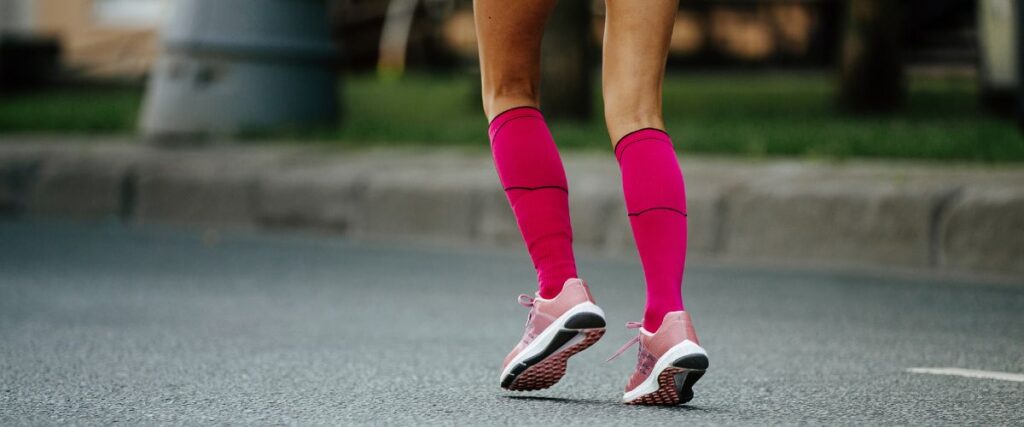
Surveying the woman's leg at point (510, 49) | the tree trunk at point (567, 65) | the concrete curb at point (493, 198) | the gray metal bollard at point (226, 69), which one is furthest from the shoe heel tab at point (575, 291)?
the tree trunk at point (567, 65)

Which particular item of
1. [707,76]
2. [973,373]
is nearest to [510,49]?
[973,373]

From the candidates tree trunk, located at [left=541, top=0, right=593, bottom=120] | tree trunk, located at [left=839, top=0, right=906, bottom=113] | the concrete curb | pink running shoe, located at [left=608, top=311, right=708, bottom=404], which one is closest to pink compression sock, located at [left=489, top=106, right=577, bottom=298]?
pink running shoe, located at [left=608, top=311, right=708, bottom=404]

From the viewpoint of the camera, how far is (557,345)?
285 centimetres

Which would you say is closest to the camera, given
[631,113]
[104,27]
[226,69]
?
[631,113]

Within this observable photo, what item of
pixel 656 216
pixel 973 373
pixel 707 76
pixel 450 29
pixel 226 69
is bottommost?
pixel 973 373

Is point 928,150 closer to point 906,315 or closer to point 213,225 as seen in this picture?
point 906,315

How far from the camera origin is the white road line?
3352mm

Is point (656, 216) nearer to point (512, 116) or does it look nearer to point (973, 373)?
point (512, 116)

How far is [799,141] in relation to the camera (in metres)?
7.55

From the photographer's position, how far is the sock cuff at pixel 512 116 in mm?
2975

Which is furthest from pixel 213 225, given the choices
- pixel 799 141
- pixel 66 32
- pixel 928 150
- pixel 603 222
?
pixel 66 32

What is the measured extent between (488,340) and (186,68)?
5.07m

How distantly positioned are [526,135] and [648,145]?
248 mm

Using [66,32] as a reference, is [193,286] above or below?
below
